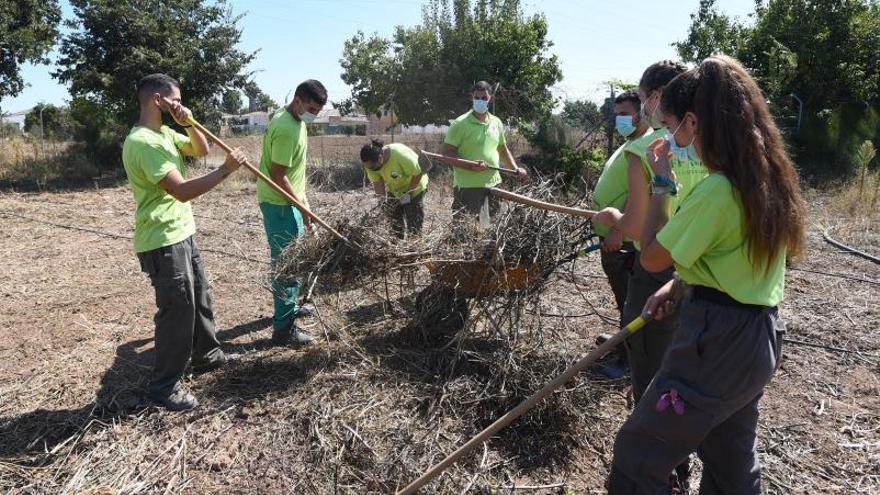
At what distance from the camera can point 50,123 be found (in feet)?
73.9

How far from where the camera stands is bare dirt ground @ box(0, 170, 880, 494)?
292cm

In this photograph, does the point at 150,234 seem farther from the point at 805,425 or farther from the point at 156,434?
the point at 805,425

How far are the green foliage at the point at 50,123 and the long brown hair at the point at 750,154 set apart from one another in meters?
19.3

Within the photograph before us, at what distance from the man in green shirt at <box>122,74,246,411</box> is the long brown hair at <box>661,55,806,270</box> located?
2528 millimetres

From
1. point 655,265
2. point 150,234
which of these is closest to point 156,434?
point 150,234

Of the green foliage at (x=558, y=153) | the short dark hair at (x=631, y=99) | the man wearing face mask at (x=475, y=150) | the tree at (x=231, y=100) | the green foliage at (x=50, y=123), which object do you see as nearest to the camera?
the short dark hair at (x=631, y=99)

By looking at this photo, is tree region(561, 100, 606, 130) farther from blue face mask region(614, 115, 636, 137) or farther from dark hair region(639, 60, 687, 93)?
dark hair region(639, 60, 687, 93)

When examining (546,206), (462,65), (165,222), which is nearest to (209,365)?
(165,222)

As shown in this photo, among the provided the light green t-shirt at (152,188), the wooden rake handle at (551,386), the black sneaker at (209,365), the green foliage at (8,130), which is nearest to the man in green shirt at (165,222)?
the light green t-shirt at (152,188)

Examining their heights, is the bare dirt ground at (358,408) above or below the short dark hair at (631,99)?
below

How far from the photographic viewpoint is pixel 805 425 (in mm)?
3402

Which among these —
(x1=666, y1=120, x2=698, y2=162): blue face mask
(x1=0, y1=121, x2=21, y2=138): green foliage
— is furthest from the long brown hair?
(x1=0, y1=121, x2=21, y2=138): green foliage

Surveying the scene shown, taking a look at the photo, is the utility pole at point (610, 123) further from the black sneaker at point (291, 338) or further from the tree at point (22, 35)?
the tree at point (22, 35)

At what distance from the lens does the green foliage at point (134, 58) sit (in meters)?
14.4
